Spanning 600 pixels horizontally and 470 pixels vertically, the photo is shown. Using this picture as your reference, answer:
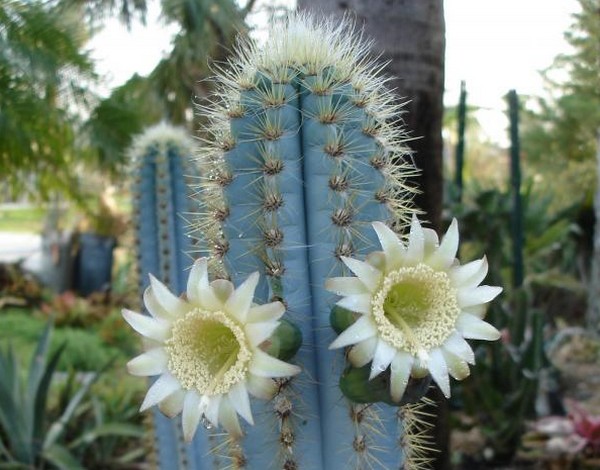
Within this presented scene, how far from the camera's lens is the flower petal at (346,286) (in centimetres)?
105

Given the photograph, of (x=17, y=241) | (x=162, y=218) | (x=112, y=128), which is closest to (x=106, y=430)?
(x=112, y=128)

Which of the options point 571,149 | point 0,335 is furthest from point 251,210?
point 571,149

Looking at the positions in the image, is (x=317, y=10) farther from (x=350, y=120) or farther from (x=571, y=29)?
(x=571, y=29)

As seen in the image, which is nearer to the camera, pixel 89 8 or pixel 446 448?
pixel 446 448

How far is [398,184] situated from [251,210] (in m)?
0.26

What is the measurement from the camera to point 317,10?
6.12 ft

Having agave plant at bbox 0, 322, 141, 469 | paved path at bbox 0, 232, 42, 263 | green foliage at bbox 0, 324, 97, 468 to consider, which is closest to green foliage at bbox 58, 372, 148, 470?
agave plant at bbox 0, 322, 141, 469

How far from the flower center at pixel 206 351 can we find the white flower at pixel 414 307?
5.9 inches

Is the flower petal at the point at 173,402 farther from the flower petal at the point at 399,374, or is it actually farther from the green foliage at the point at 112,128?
the green foliage at the point at 112,128

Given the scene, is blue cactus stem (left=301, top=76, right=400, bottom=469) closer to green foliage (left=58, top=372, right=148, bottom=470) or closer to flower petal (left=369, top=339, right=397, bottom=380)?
flower petal (left=369, top=339, right=397, bottom=380)

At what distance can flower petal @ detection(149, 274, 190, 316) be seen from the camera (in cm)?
111

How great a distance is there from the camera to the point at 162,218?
249 cm

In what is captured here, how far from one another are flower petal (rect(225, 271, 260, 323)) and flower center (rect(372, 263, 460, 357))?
0.17 metres

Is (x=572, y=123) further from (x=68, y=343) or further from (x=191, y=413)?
(x=191, y=413)
